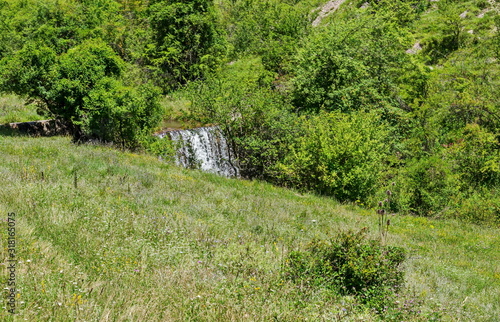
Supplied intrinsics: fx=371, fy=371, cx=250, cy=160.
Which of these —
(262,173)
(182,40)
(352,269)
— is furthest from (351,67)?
(352,269)

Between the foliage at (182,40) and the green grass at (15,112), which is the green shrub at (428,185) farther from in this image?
the green grass at (15,112)

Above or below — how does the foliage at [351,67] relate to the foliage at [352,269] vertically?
above

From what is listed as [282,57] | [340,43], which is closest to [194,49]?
[282,57]

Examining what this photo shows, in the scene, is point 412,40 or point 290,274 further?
point 412,40

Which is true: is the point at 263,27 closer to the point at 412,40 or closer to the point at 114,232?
the point at 412,40

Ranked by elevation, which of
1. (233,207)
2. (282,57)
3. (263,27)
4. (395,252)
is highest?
(263,27)

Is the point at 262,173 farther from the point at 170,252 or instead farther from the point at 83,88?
the point at 170,252

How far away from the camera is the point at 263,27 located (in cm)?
3438

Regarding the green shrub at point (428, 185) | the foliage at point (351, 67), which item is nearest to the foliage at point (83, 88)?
the foliage at point (351, 67)

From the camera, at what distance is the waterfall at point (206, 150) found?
2088 cm

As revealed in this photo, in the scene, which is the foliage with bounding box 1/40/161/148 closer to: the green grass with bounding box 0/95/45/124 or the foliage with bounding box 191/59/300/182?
the foliage with bounding box 191/59/300/182

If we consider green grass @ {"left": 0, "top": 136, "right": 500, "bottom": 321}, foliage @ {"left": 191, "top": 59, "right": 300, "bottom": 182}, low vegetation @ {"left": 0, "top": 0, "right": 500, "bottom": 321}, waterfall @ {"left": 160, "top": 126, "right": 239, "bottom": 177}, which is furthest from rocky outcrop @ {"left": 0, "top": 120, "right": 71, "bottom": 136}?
green grass @ {"left": 0, "top": 136, "right": 500, "bottom": 321}

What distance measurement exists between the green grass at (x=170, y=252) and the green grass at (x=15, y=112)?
1175 cm

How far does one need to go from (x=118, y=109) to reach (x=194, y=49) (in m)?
20.5
